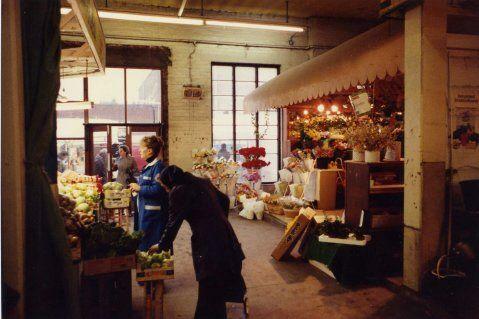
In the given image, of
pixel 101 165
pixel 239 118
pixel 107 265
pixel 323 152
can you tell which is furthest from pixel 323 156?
pixel 107 265

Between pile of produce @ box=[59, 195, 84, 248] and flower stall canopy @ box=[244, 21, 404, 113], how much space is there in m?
4.25

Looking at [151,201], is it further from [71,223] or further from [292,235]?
[292,235]

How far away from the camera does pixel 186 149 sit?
12.1 metres

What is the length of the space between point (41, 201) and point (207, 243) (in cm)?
139

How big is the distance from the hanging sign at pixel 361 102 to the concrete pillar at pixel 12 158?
498cm

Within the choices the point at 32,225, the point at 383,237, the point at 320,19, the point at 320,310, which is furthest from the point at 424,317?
the point at 320,19

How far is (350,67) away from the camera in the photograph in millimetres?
6078

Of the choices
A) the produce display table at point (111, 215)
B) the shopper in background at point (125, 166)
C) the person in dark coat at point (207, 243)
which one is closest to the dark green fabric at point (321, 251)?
the person in dark coat at point (207, 243)

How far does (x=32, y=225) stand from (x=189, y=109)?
9.36m

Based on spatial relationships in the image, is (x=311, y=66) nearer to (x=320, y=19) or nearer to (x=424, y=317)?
(x=424, y=317)

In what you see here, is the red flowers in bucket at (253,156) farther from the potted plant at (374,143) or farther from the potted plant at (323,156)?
the potted plant at (374,143)

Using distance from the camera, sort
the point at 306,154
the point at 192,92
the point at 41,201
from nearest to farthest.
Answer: the point at 41,201 < the point at 306,154 < the point at 192,92

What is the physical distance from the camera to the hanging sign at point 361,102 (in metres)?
6.29

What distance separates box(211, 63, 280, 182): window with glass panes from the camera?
12672 millimetres
